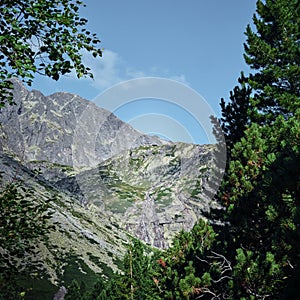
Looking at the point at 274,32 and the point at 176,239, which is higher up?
the point at 274,32

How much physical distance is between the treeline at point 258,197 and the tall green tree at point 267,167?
4 cm

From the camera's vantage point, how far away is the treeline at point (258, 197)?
1195cm

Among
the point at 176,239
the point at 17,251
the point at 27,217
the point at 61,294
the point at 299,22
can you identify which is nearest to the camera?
the point at 17,251

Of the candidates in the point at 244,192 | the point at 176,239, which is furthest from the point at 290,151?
the point at 176,239

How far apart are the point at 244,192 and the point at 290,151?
3.87 meters

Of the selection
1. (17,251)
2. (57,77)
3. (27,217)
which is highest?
(57,77)

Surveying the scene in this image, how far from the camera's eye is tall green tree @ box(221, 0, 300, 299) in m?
11.9

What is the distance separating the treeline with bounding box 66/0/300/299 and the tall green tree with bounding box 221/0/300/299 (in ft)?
0.12

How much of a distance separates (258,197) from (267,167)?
1842 mm

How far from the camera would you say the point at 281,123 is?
1675 centimetres

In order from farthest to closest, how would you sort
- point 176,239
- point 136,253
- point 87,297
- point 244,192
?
point 87,297 < point 136,253 < point 176,239 < point 244,192

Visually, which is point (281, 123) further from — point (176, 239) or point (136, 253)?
point (136, 253)

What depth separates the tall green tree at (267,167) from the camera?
38.9ft

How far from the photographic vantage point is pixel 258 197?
15453mm
